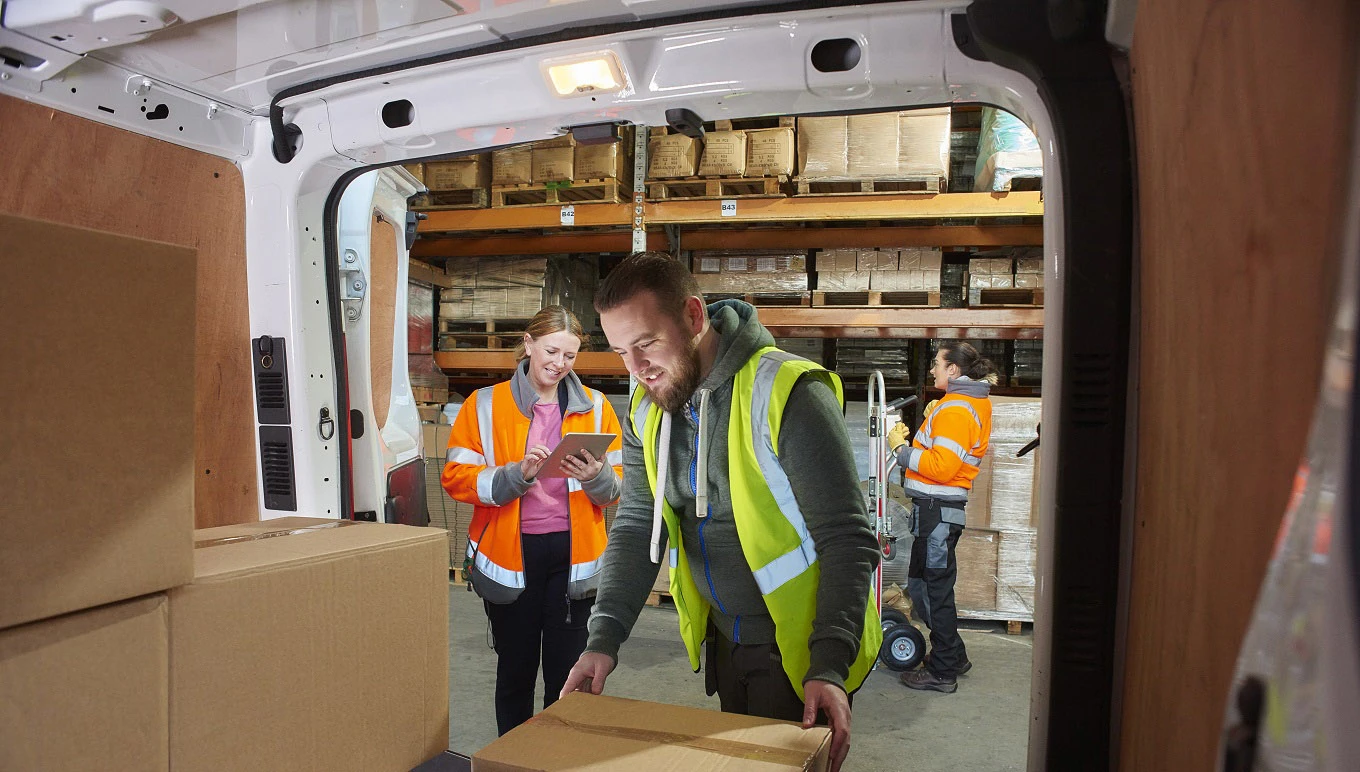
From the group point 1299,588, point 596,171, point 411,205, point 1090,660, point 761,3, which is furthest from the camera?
point 411,205

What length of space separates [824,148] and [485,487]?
3776 millimetres

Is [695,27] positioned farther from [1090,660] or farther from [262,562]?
[1090,660]

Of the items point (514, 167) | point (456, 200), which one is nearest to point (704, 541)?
point (514, 167)

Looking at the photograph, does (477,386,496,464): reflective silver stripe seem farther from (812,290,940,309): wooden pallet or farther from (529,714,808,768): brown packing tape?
(812,290,940,309): wooden pallet

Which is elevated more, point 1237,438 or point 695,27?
point 695,27

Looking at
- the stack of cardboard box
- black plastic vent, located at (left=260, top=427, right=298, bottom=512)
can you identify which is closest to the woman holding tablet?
black plastic vent, located at (left=260, top=427, right=298, bottom=512)

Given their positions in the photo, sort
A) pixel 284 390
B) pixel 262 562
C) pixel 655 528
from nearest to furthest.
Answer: pixel 262 562, pixel 655 528, pixel 284 390

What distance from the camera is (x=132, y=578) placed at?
36.7 inches

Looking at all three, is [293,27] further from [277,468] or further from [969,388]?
[969,388]

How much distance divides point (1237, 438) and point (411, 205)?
6911 mm

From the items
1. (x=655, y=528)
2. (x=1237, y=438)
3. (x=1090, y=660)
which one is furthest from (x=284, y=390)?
(x=1237, y=438)

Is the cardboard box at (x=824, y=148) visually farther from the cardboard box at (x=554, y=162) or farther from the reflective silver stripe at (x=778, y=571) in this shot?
the reflective silver stripe at (x=778, y=571)

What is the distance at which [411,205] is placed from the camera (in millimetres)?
6879

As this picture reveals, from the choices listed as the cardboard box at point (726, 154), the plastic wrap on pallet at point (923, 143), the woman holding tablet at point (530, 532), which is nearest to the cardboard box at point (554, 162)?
the cardboard box at point (726, 154)
